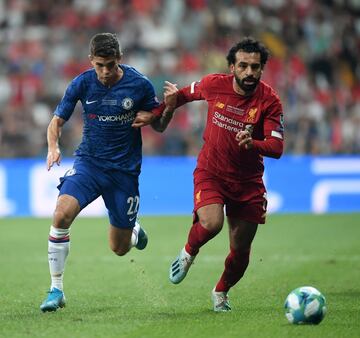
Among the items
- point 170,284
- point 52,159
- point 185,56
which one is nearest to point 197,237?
point 52,159

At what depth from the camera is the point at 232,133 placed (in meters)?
8.33

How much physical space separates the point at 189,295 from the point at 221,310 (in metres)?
1.16

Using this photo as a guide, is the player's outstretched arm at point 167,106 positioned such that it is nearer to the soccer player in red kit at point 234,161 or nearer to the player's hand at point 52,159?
the soccer player in red kit at point 234,161

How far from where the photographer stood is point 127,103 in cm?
855

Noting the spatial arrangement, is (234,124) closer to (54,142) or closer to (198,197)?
(198,197)

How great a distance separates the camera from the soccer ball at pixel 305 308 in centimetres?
731

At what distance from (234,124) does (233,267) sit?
1.24 m

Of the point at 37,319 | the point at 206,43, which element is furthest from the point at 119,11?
the point at 37,319

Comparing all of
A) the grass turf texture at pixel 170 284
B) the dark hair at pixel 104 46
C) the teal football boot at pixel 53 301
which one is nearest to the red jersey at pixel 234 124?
the dark hair at pixel 104 46

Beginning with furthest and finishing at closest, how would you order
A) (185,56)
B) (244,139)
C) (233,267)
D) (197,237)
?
1. (185,56)
2. (233,267)
3. (197,237)
4. (244,139)

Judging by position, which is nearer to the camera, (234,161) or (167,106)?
(234,161)

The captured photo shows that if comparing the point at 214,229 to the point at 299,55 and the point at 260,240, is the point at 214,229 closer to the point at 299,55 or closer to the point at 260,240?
the point at 260,240

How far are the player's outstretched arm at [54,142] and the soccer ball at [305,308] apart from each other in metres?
2.29

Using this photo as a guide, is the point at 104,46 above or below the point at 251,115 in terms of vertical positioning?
above
